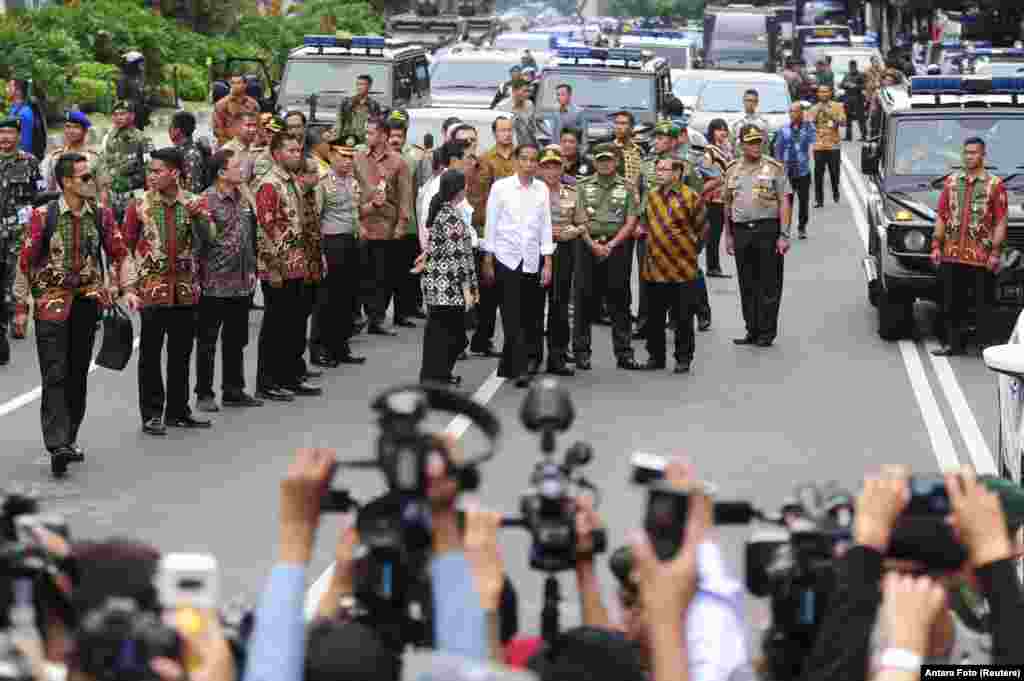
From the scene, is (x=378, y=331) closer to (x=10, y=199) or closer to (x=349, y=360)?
(x=349, y=360)

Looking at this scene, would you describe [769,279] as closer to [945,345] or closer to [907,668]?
[945,345]

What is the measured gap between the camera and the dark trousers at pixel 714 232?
21141 millimetres

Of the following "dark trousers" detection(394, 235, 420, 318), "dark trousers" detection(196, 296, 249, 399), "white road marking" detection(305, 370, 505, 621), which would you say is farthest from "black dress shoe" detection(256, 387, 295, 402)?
"dark trousers" detection(394, 235, 420, 318)

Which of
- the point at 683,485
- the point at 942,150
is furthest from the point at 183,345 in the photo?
the point at 683,485

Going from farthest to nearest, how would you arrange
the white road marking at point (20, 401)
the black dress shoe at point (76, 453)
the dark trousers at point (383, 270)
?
1. the dark trousers at point (383, 270)
2. the white road marking at point (20, 401)
3. the black dress shoe at point (76, 453)

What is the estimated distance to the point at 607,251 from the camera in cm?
1633

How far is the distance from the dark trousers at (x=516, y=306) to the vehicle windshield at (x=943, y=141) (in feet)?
15.2

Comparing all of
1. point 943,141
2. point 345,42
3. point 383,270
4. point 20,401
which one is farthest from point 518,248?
point 345,42

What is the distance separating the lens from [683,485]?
445 centimetres

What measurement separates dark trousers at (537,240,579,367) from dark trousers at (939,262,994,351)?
3.06 meters

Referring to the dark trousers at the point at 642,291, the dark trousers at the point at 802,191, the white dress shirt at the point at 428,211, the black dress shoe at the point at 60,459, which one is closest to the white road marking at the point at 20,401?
the black dress shoe at the point at 60,459

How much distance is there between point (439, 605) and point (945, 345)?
1358 centimetres

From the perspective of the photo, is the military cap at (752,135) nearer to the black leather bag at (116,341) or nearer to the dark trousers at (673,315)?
the dark trousers at (673,315)

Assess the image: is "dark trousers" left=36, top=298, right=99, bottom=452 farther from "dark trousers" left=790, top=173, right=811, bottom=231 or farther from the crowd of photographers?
"dark trousers" left=790, top=173, right=811, bottom=231
